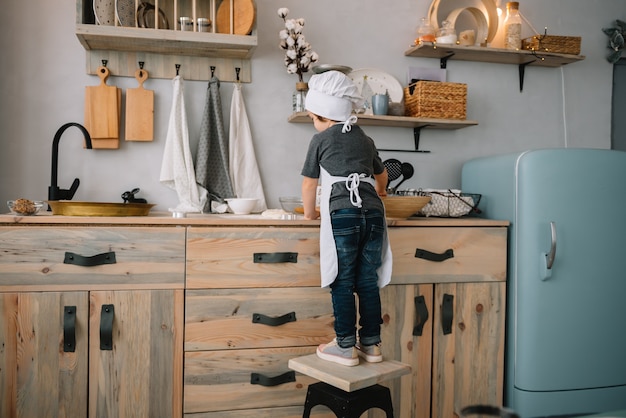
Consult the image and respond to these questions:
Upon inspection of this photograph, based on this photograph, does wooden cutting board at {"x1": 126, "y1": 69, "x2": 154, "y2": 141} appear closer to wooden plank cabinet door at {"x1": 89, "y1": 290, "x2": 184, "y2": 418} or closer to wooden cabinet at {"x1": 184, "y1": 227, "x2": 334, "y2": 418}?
wooden cabinet at {"x1": 184, "y1": 227, "x2": 334, "y2": 418}

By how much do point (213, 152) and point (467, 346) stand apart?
146 cm

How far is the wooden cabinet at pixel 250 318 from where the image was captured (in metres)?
2.23

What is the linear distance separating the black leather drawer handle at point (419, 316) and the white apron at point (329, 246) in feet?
1.27

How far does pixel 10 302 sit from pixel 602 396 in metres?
2.47

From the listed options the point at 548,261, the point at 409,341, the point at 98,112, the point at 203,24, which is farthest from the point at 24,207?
the point at 548,261

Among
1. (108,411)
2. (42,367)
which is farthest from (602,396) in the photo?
(42,367)

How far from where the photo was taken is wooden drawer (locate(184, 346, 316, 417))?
87.7 inches

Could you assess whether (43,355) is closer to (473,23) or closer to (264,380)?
(264,380)

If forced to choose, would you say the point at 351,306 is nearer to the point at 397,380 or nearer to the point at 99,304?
the point at 397,380

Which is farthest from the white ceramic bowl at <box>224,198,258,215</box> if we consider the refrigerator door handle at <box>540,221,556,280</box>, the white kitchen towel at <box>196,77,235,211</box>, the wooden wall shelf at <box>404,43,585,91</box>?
the refrigerator door handle at <box>540,221,556,280</box>

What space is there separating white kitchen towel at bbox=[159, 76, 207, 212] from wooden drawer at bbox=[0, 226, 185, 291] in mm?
512

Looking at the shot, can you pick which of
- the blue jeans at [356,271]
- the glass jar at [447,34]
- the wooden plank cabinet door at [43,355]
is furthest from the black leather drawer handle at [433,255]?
the wooden plank cabinet door at [43,355]

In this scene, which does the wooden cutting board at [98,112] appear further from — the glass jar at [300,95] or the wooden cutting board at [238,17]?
the glass jar at [300,95]

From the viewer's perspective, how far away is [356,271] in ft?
6.82
